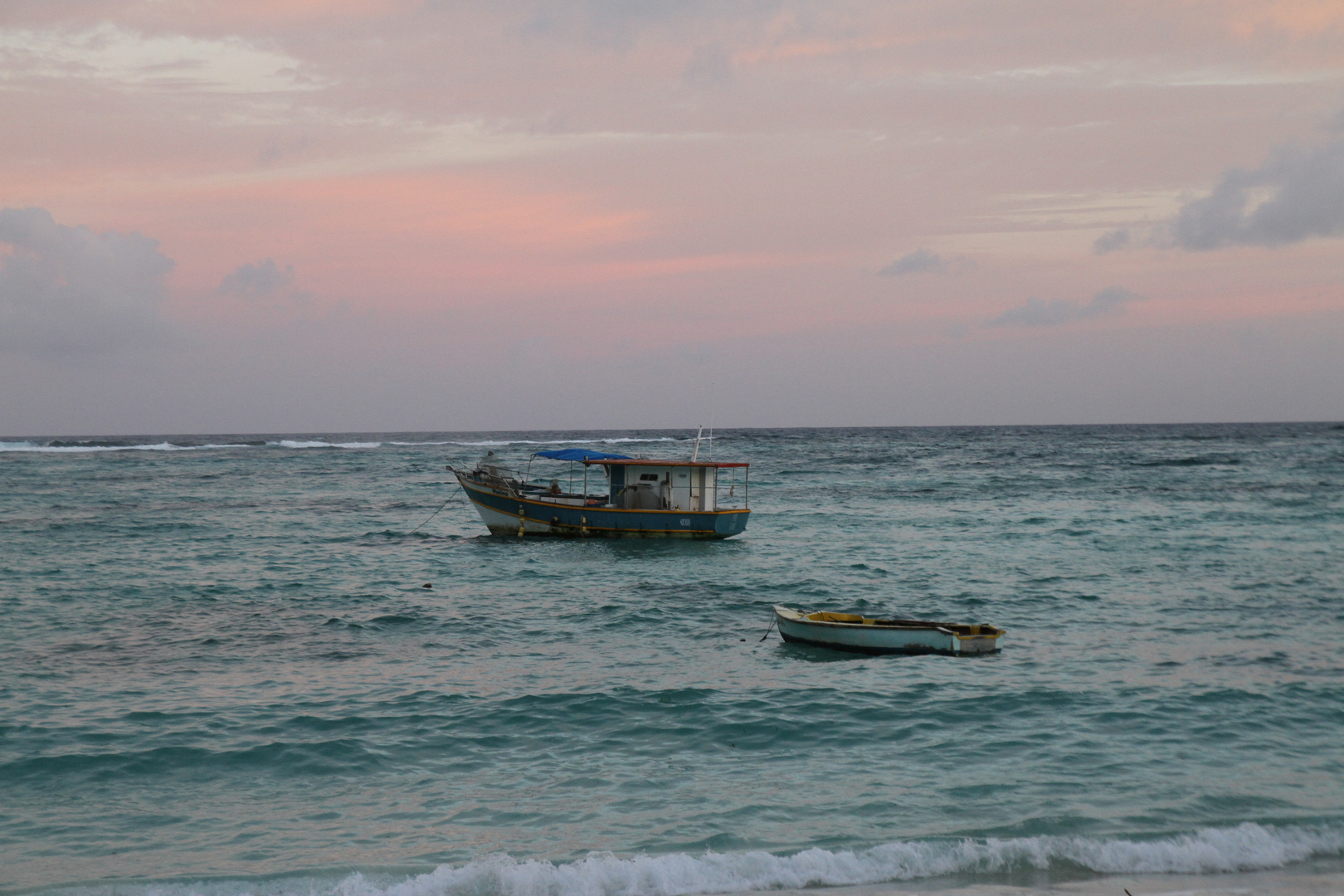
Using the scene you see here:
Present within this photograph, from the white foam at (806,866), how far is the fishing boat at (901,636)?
25.4 feet

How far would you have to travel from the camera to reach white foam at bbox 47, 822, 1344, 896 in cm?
941

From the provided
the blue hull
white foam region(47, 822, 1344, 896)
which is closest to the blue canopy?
the blue hull

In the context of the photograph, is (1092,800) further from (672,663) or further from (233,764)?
(233,764)

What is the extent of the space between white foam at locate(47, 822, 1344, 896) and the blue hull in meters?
24.1

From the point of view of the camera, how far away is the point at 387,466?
95188mm

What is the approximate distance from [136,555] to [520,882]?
29.3 metres

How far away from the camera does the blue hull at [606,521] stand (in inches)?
1352

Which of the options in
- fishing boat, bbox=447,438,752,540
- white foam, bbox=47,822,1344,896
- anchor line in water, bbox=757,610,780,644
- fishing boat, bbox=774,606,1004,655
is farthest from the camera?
fishing boat, bbox=447,438,752,540

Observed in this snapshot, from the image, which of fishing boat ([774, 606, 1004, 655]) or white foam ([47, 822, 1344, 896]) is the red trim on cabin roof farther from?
white foam ([47, 822, 1344, 896])

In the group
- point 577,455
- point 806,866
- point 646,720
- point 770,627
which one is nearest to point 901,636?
point 770,627

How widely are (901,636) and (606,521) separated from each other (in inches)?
711

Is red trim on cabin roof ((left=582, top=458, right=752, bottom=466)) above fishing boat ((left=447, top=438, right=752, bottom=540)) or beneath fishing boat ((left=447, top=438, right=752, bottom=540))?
above

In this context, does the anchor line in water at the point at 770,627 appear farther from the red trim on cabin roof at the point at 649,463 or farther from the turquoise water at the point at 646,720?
the red trim on cabin roof at the point at 649,463

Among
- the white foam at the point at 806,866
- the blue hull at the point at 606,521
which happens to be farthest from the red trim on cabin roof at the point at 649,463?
the white foam at the point at 806,866
